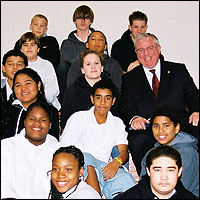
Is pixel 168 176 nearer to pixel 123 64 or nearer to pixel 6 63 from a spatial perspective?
pixel 6 63

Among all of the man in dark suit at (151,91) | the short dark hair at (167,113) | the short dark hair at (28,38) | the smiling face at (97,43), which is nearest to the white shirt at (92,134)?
the man in dark suit at (151,91)

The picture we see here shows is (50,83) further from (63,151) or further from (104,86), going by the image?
(63,151)

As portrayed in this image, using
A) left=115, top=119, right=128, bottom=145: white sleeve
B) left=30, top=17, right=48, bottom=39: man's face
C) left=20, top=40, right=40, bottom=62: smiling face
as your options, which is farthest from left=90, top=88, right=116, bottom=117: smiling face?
left=30, top=17, right=48, bottom=39: man's face

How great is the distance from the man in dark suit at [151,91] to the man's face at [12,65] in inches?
30.1

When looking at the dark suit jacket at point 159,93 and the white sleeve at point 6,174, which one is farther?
the dark suit jacket at point 159,93

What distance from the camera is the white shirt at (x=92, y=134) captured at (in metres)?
3.52

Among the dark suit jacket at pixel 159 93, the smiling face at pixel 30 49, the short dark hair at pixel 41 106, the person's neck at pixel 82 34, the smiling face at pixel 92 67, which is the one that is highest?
the person's neck at pixel 82 34

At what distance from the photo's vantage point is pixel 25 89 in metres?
3.53

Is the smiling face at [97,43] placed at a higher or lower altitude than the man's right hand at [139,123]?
higher

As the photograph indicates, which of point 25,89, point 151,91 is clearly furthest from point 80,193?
point 151,91

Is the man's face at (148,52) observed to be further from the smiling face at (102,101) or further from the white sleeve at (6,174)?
the white sleeve at (6,174)

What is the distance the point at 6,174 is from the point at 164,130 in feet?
3.38

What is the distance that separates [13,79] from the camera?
3.62 meters

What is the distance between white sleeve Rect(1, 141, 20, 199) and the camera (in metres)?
2.81
